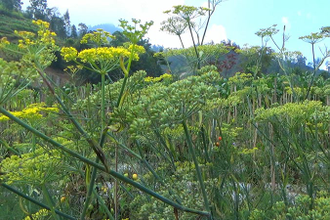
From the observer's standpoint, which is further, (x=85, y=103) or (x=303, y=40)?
(x=303, y=40)

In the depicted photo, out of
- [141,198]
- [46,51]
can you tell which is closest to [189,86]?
[46,51]

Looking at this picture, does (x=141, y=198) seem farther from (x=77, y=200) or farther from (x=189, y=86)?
(x=77, y=200)

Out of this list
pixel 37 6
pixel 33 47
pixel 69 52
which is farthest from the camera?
pixel 37 6

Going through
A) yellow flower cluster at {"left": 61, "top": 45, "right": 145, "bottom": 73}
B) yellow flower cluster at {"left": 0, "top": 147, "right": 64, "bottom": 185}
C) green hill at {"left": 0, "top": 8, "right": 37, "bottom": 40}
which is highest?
green hill at {"left": 0, "top": 8, "right": 37, "bottom": 40}

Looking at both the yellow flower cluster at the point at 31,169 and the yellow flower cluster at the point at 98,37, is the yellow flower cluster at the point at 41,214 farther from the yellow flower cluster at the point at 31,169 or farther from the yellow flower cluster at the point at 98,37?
the yellow flower cluster at the point at 98,37

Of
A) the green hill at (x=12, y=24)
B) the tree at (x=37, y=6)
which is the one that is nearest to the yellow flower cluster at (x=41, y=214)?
the green hill at (x=12, y=24)

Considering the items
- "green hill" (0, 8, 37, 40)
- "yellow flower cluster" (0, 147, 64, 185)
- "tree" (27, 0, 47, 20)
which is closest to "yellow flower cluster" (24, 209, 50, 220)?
"yellow flower cluster" (0, 147, 64, 185)

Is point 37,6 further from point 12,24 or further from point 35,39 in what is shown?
point 35,39

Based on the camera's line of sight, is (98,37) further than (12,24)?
No

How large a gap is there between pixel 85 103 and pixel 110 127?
2.07 ft

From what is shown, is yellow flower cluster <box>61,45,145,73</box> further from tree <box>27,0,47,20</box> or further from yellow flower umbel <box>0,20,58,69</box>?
tree <box>27,0,47,20</box>

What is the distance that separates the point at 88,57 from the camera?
2098 mm

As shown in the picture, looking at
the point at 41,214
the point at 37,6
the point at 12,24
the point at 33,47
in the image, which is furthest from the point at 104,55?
the point at 37,6

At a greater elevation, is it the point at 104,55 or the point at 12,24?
the point at 12,24
